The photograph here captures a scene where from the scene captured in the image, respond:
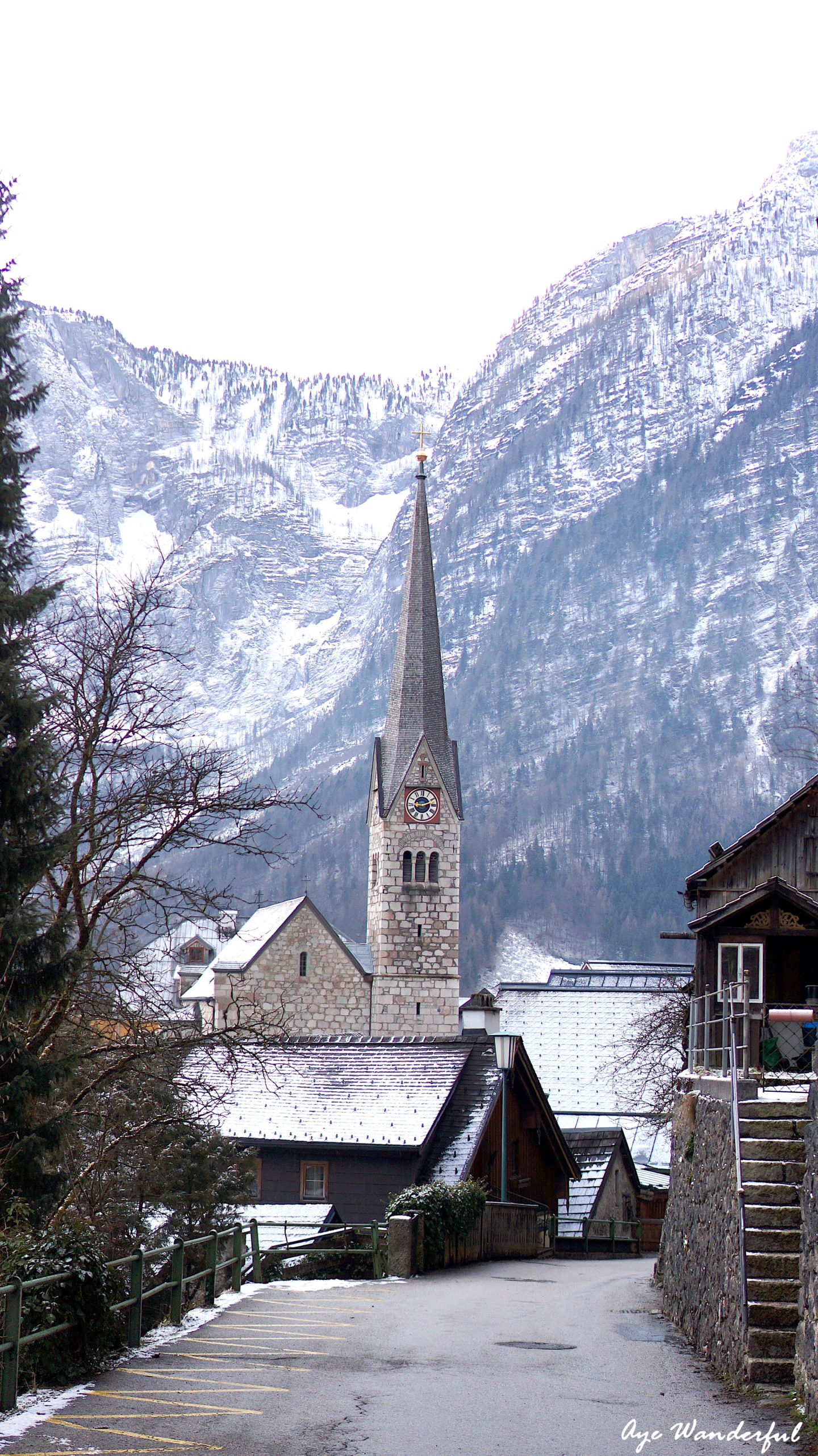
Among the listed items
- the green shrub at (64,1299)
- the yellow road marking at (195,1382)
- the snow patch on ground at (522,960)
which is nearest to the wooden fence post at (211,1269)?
the yellow road marking at (195,1382)

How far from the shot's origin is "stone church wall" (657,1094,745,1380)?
12.7 metres

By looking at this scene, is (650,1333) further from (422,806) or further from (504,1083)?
(422,806)

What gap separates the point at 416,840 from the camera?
225 ft

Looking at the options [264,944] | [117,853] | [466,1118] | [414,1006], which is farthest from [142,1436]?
[414,1006]

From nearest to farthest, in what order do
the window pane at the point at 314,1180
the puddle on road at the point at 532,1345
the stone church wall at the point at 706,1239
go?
the stone church wall at the point at 706,1239, the puddle on road at the point at 532,1345, the window pane at the point at 314,1180

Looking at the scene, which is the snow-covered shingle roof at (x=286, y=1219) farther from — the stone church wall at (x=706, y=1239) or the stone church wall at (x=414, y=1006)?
the stone church wall at (x=414, y=1006)

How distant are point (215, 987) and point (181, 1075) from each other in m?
47.0

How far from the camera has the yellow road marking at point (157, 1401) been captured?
10422mm

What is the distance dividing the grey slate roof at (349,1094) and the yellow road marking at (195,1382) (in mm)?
17774

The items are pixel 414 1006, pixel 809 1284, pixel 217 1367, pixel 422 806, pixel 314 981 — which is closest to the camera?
pixel 809 1284

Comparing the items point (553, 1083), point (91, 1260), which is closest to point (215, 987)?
point (553, 1083)

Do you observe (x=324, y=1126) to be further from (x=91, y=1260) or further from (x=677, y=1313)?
(x=91, y=1260)

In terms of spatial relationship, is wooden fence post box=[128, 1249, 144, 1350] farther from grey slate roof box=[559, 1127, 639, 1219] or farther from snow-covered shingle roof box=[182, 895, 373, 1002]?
snow-covered shingle roof box=[182, 895, 373, 1002]

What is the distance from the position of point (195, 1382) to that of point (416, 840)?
57.2 meters
